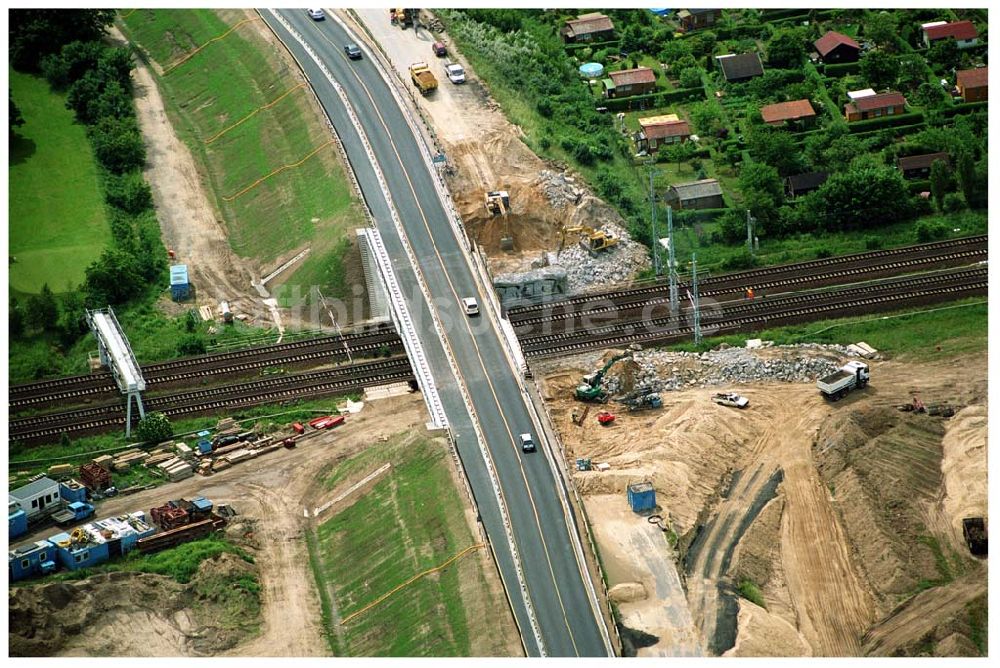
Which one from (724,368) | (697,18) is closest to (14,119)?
(697,18)

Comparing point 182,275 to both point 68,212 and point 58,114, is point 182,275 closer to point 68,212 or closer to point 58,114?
point 68,212

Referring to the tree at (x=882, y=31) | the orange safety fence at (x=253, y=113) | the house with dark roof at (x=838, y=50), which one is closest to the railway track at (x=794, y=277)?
the house with dark roof at (x=838, y=50)

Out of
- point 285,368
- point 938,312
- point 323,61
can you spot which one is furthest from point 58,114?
point 938,312

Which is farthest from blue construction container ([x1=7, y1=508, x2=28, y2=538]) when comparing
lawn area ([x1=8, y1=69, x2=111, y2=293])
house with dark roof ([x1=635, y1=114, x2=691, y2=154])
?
house with dark roof ([x1=635, y1=114, x2=691, y2=154])

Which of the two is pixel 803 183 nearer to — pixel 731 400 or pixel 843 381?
pixel 843 381

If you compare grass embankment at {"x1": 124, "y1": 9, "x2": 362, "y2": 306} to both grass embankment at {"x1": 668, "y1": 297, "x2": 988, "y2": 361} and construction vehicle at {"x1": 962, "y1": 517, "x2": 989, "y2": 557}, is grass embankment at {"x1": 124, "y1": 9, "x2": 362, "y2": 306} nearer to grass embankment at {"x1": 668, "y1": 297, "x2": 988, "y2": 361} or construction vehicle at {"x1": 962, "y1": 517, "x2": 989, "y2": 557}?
grass embankment at {"x1": 668, "y1": 297, "x2": 988, "y2": 361}

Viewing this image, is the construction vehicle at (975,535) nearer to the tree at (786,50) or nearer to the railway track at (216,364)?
the railway track at (216,364)
